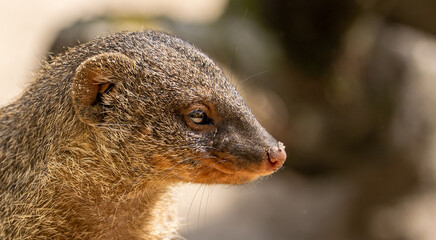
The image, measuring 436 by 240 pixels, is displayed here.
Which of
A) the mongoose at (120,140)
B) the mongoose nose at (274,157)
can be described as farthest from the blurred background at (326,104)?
the mongoose nose at (274,157)

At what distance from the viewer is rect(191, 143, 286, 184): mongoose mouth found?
257 cm

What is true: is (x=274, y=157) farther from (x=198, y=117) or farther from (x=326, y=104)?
(x=326, y=104)

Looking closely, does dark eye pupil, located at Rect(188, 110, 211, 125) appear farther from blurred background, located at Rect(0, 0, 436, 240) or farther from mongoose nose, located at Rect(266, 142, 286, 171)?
blurred background, located at Rect(0, 0, 436, 240)

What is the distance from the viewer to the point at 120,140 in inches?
107

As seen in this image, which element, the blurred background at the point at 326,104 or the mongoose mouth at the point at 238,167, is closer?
the mongoose mouth at the point at 238,167

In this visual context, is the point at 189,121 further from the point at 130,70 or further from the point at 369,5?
the point at 369,5

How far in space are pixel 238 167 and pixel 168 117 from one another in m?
0.40

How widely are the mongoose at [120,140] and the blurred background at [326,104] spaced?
2478mm

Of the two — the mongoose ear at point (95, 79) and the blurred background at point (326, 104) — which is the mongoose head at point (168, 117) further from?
the blurred background at point (326, 104)

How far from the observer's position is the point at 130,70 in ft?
8.93

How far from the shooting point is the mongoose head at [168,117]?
8.60 ft

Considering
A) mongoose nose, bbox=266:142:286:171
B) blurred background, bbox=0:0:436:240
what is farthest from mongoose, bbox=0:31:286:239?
blurred background, bbox=0:0:436:240

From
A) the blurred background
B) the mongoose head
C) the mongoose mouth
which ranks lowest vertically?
the mongoose mouth

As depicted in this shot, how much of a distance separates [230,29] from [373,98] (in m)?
1.69
